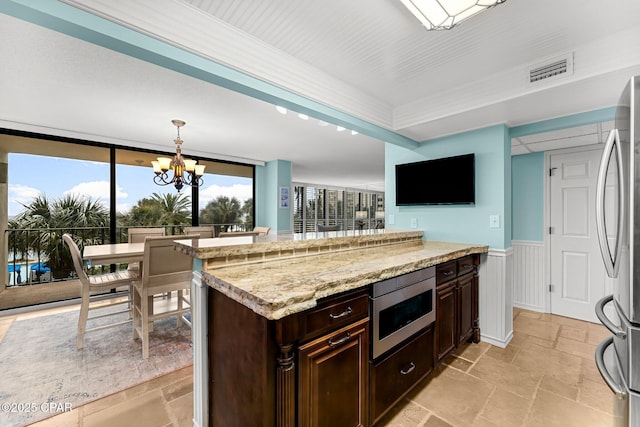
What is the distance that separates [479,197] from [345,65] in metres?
1.86

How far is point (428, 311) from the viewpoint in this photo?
1.88m

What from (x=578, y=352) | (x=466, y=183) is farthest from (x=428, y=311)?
(x=578, y=352)

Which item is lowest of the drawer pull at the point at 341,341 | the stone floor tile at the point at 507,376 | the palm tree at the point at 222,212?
the stone floor tile at the point at 507,376

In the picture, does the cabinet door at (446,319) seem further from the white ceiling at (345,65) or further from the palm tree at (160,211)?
the palm tree at (160,211)

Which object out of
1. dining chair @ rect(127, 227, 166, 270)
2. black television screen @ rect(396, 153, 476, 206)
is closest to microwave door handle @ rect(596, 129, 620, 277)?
black television screen @ rect(396, 153, 476, 206)

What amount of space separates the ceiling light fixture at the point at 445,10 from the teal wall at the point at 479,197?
1559 mm

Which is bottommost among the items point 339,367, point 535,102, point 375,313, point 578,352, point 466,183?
point 578,352

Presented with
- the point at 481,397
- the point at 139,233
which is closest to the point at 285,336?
the point at 481,397

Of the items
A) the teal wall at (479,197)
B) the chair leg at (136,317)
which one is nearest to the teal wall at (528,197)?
the teal wall at (479,197)

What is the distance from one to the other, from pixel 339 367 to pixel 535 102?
2460mm

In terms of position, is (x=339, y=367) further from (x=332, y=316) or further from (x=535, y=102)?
(x=535, y=102)

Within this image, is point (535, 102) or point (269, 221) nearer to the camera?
point (535, 102)

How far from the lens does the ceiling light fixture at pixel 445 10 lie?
1.35 metres

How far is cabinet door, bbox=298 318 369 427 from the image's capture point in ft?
3.66
